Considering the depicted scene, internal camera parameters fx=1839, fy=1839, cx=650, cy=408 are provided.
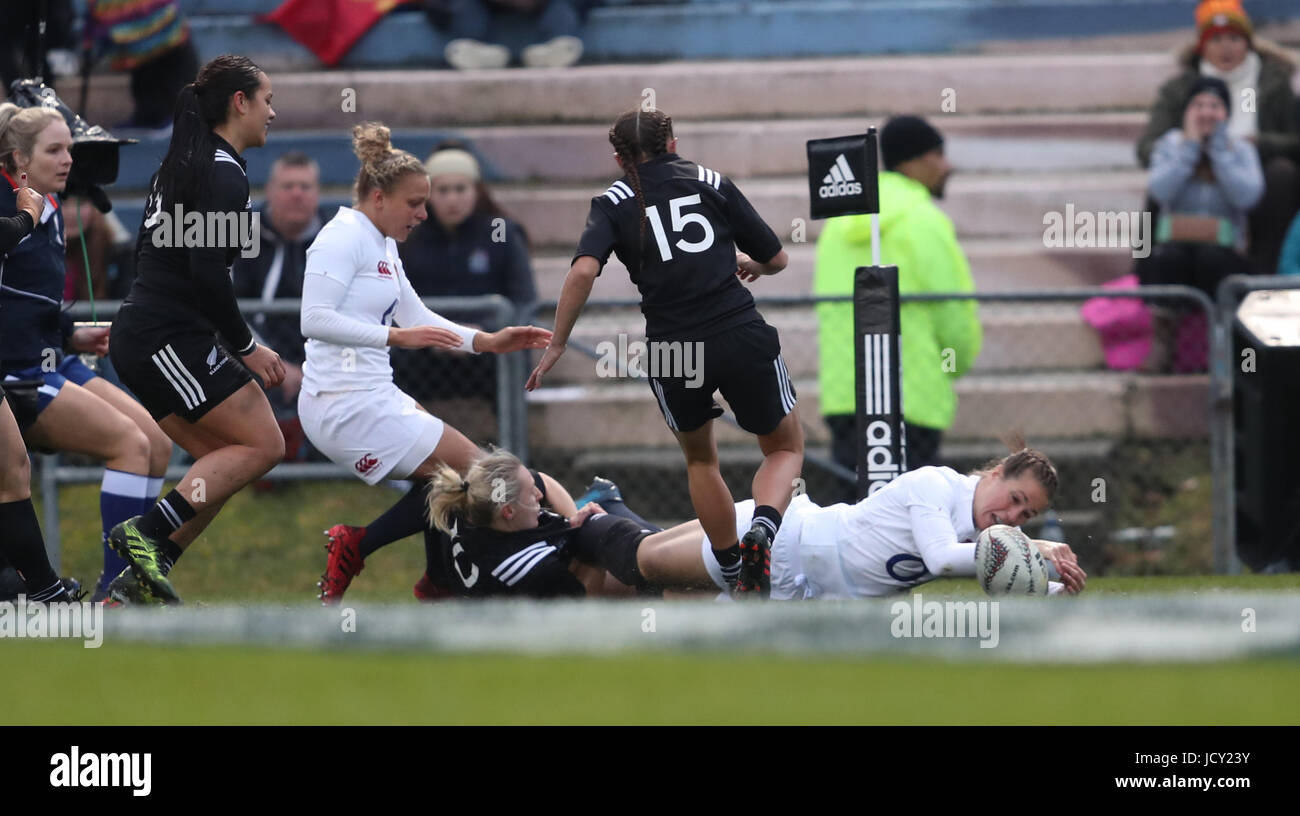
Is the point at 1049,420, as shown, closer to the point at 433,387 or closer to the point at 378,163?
the point at 433,387

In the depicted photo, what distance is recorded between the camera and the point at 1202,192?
35.0ft

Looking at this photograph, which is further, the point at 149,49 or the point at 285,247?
Result: the point at 149,49

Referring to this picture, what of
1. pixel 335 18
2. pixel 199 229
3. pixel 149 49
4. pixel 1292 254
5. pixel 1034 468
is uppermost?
pixel 335 18

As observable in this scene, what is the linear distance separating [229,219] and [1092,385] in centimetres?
593

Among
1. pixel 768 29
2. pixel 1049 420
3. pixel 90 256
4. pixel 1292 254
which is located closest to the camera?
pixel 1292 254

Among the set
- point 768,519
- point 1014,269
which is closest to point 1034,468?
point 768,519

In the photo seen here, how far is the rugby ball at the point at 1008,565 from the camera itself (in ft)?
21.7

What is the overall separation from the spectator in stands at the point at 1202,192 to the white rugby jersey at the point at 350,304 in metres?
4.98

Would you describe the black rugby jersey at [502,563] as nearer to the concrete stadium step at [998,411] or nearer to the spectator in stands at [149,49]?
the concrete stadium step at [998,411]

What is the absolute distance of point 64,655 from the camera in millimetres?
4973

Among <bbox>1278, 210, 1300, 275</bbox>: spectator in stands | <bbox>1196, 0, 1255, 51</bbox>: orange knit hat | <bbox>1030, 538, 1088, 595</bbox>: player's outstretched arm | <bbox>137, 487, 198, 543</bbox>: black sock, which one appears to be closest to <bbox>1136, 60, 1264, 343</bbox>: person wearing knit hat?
<bbox>1278, 210, 1300, 275</bbox>: spectator in stands

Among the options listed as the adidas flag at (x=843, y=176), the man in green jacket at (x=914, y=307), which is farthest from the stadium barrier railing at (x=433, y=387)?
A: the adidas flag at (x=843, y=176)

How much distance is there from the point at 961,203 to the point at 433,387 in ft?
13.8

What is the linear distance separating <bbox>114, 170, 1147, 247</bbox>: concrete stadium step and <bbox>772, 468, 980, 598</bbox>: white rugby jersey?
5194 mm
